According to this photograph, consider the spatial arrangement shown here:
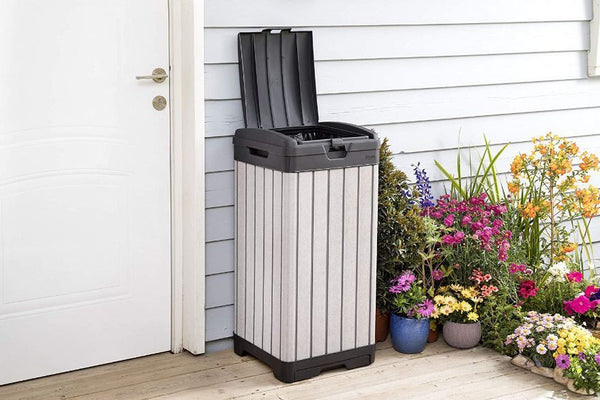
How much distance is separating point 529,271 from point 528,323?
36 cm

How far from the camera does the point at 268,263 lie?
322 cm

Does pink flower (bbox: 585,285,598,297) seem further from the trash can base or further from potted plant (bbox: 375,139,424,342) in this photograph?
the trash can base

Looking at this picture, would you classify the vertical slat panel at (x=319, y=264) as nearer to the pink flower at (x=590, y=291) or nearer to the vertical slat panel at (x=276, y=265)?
the vertical slat panel at (x=276, y=265)

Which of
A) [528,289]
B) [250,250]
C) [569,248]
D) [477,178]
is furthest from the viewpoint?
[477,178]

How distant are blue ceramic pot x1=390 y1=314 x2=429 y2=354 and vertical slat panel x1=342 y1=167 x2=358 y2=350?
0.25 m

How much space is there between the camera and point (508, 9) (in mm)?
3992

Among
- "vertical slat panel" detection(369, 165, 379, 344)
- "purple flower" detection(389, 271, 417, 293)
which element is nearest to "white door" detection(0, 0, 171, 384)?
"vertical slat panel" detection(369, 165, 379, 344)

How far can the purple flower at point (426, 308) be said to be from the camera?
3.46m

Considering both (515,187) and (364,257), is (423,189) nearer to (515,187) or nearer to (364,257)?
(515,187)

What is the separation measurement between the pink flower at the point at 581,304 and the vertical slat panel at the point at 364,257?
876 millimetres

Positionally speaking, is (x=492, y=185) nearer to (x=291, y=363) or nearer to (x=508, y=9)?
(x=508, y=9)

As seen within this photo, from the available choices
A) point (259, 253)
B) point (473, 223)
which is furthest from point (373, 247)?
point (473, 223)

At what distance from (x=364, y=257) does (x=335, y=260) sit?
13 centimetres

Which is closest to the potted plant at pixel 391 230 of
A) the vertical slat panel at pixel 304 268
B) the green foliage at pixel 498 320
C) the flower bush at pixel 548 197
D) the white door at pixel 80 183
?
the green foliage at pixel 498 320
